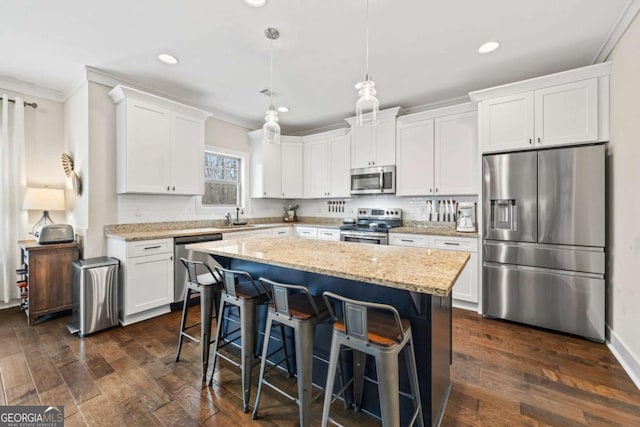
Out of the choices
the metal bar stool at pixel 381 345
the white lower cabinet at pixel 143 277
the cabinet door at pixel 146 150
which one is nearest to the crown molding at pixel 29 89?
the cabinet door at pixel 146 150

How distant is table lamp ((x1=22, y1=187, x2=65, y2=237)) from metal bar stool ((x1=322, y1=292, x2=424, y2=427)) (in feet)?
12.4

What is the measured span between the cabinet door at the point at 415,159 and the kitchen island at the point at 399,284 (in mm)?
2039

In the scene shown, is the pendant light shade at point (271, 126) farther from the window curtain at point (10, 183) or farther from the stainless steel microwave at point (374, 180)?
the window curtain at point (10, 183)

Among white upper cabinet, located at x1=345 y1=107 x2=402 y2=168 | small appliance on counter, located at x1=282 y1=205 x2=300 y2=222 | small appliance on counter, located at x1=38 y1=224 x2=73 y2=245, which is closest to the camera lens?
small appliance on counter, located at x1=38 y1=224 x2=73 y2=245

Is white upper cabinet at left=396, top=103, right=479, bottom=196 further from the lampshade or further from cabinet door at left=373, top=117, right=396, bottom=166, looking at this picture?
the lampshade

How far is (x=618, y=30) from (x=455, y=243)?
2.29 metres

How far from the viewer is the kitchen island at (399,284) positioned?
1.35 m

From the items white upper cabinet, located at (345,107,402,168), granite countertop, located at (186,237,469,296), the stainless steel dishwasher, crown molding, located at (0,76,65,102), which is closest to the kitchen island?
granite countertop, located at (186,237,469,296)

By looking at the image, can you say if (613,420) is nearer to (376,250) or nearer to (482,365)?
(482,365)

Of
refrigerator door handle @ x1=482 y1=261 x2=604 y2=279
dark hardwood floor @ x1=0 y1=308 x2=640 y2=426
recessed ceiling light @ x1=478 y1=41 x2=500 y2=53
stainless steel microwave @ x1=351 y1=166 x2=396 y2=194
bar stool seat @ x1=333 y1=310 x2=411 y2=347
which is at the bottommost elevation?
dark hardwood floor @ x1=0 y1=308 x2=640 y2=426

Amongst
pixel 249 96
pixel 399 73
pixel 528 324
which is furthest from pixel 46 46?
pixel 528 324

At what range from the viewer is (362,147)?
4.37 m

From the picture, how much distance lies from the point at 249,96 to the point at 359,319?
3399mm

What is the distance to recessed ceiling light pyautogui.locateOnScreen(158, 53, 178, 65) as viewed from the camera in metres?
2.74
